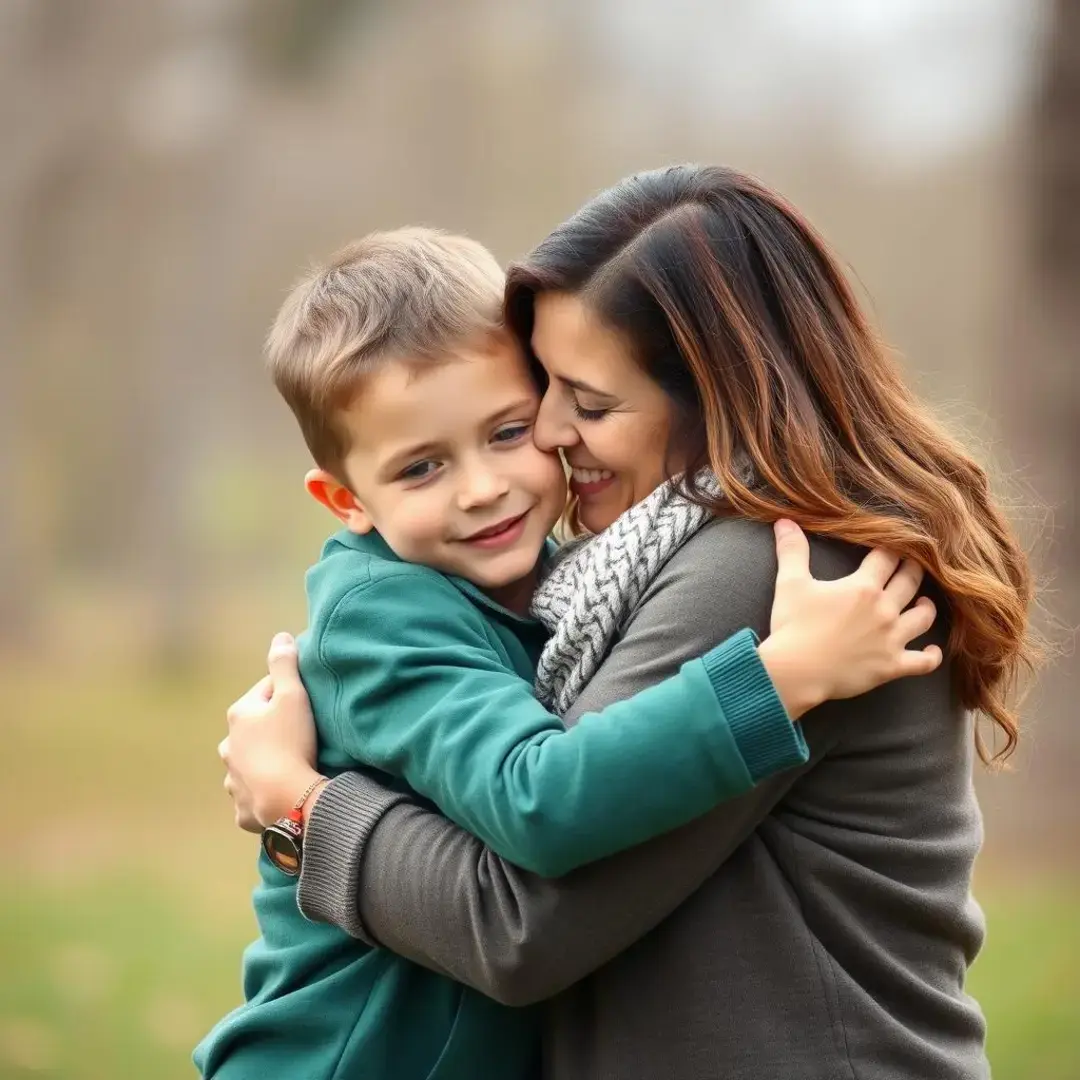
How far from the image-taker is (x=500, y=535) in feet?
6.88

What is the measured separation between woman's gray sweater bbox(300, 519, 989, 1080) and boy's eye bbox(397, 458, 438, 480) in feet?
1.28

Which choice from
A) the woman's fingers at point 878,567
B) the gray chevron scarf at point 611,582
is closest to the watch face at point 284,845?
the gray chevron scarf at point 611,582

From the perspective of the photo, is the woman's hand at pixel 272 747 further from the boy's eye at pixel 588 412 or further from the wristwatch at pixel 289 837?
the boy's eye at pixel 588 412

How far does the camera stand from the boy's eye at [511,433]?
2115mm

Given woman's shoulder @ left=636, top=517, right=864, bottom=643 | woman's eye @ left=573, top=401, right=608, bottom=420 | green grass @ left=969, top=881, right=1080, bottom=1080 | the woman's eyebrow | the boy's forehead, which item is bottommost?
green grass @ left=969, top=881, right=1080, bottom=1080

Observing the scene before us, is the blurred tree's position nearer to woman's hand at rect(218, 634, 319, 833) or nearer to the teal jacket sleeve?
woman's hand at rect(218, 634, 319, 833)

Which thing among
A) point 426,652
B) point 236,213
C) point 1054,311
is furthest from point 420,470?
point 236,213

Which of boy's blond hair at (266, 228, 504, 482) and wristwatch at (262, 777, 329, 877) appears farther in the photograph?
boy's blond hair at (266, 228, 504, 482)

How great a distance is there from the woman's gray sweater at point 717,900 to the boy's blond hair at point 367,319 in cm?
48

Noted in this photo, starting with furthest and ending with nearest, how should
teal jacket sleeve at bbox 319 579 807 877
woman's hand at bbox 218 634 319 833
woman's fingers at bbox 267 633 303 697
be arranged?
woman's fingers at bbox 267 633 303 697 < woman's hand at bbox 218 634 319 833 < teal jacket sleeve at bbox 319 579 807 877

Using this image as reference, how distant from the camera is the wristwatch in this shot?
192cm

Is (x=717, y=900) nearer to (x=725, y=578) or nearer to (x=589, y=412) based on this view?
(x=725, y=578)

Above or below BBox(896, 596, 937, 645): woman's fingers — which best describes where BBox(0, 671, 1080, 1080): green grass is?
below

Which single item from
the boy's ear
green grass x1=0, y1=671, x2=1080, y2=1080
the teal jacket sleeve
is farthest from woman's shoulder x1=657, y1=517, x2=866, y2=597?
Answer: green grass x1=0, y1=671, x2=1080, y2=1080
